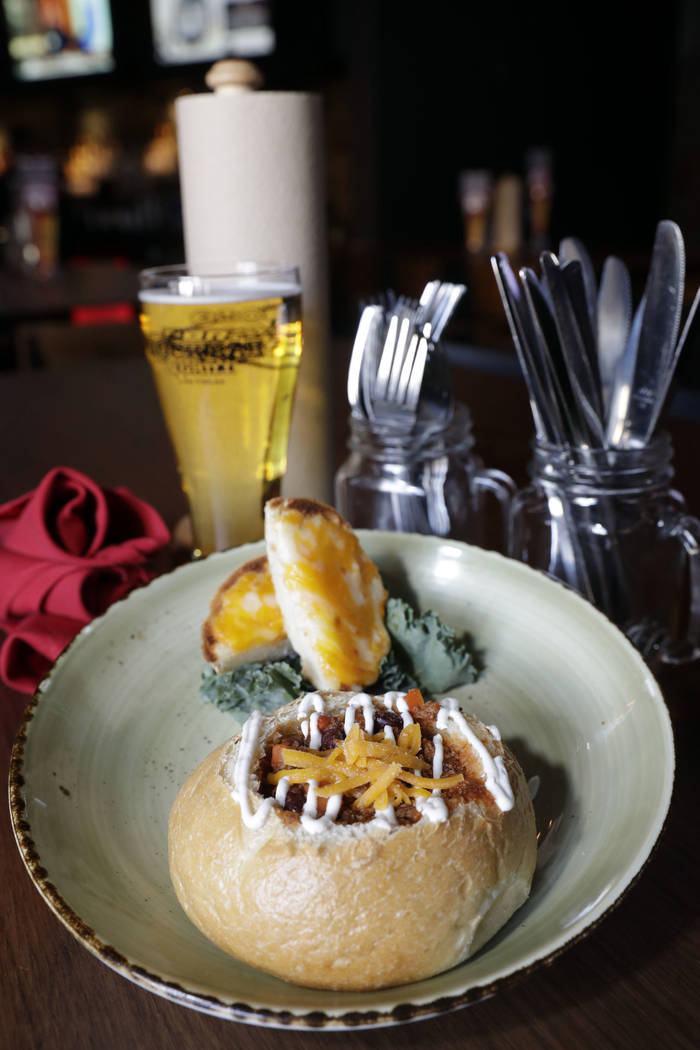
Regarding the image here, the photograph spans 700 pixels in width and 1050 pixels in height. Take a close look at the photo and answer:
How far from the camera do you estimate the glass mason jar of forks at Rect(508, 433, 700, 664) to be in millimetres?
829

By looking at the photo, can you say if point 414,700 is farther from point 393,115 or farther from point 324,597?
point 393,115

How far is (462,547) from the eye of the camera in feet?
2.79

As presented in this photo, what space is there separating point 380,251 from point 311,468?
4913mm

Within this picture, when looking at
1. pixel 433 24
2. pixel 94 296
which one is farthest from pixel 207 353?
pixel 433 24

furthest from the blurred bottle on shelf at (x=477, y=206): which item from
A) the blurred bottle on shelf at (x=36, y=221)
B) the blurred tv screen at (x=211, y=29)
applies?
the blurred bottle on shelf at (x=36, y=221)

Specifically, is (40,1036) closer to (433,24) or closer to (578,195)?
(433,24)

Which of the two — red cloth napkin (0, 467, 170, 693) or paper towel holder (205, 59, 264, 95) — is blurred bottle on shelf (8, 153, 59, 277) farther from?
red cloth napkin (0, 467, 170, 693)

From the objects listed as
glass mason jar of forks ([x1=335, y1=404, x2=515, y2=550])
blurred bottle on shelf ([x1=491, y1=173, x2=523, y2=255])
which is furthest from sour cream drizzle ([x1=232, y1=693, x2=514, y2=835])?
blurred bottle on shelf ([x1=491, y1=173, x2=523, y2=255])

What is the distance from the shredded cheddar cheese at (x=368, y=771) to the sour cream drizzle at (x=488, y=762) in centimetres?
2

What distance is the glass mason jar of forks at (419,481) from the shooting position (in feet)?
3.19

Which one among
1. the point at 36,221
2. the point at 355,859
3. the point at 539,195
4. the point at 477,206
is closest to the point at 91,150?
the point at 36,221

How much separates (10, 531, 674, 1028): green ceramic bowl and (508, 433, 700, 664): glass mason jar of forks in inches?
3.7

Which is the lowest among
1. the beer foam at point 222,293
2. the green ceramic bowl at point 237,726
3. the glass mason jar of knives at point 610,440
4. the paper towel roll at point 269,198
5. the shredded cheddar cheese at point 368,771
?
the green ceramic bowl at point 237,726

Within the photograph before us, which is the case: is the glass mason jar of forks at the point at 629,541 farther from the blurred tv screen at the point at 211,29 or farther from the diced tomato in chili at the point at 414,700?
the blurred tv screen at the point at 211,29
